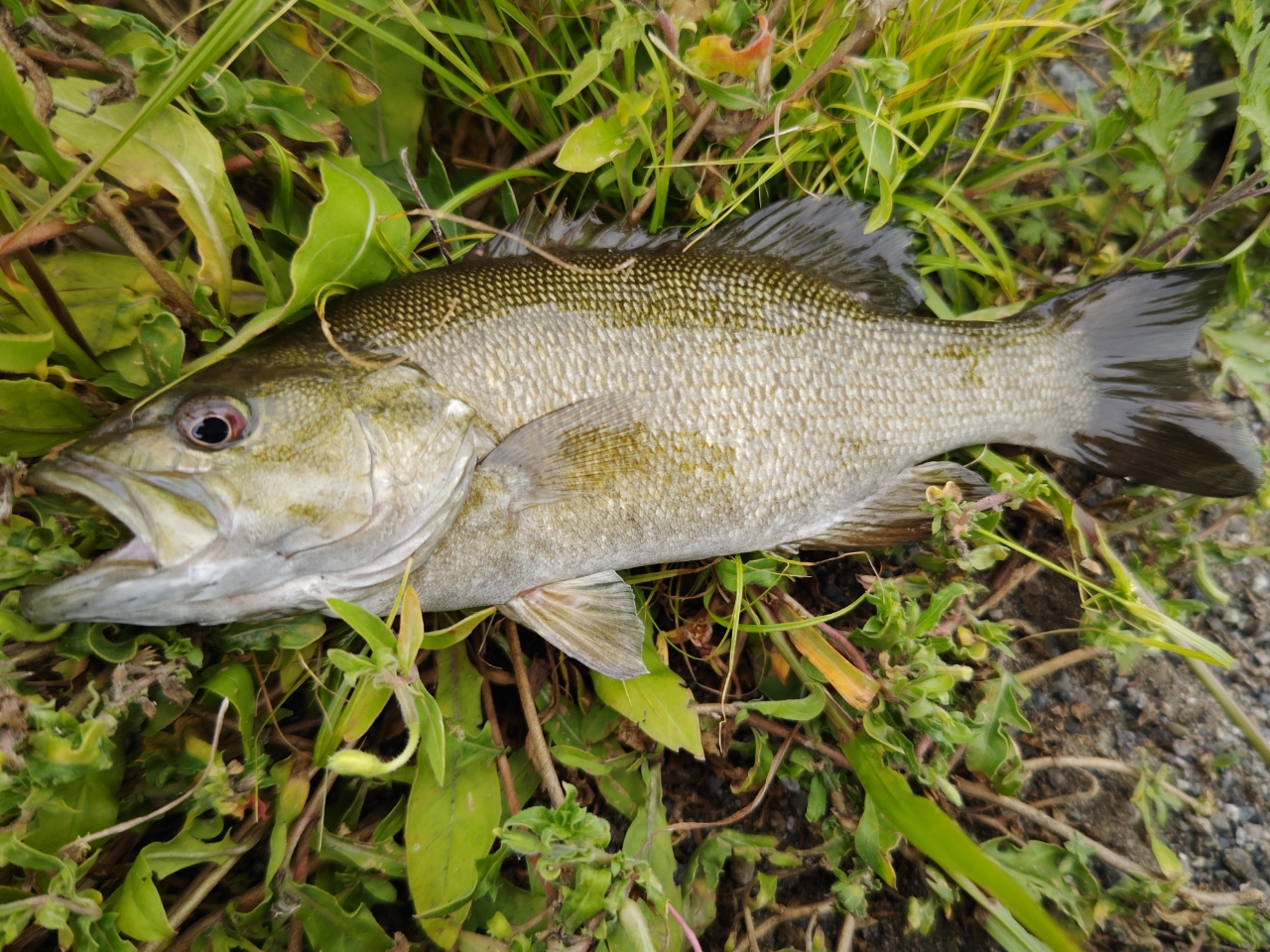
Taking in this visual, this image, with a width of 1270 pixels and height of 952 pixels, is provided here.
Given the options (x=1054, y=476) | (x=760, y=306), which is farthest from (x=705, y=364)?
(x=1054, y=476)

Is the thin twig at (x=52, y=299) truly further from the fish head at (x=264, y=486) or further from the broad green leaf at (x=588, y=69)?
the broad green leaf at (x=588, y=69)

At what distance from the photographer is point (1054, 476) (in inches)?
84.0

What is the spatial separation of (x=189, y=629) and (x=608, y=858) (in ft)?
3.35

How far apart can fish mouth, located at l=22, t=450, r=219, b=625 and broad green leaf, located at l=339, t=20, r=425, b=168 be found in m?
1.04

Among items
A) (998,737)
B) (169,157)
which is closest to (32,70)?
(169,157)

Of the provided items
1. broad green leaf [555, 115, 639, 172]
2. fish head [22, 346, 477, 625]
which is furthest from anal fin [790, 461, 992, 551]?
broad green leaf [555, 115, 639, 172]

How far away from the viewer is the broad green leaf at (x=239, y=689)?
1489mm

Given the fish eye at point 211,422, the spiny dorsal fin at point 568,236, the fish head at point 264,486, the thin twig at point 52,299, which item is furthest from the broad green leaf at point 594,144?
the thin twig at point 52,299

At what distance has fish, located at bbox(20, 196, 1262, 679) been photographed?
1.31 m

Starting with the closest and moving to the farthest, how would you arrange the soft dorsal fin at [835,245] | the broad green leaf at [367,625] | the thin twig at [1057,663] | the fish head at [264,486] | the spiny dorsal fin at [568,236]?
the broad green leaf at [367,625] < the fish head at [264,486] < the spiny dorsal fin at [568,236] < the soft dorsal fin at [835,245] < the thin twig at [1057,663]

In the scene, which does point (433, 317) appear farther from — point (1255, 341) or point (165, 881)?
point (1255, 341)

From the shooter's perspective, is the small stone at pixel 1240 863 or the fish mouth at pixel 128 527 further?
the small stone at pixel 1240 863

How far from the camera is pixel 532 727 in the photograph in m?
1.73

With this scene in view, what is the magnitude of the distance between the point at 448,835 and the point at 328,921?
0.28 m
